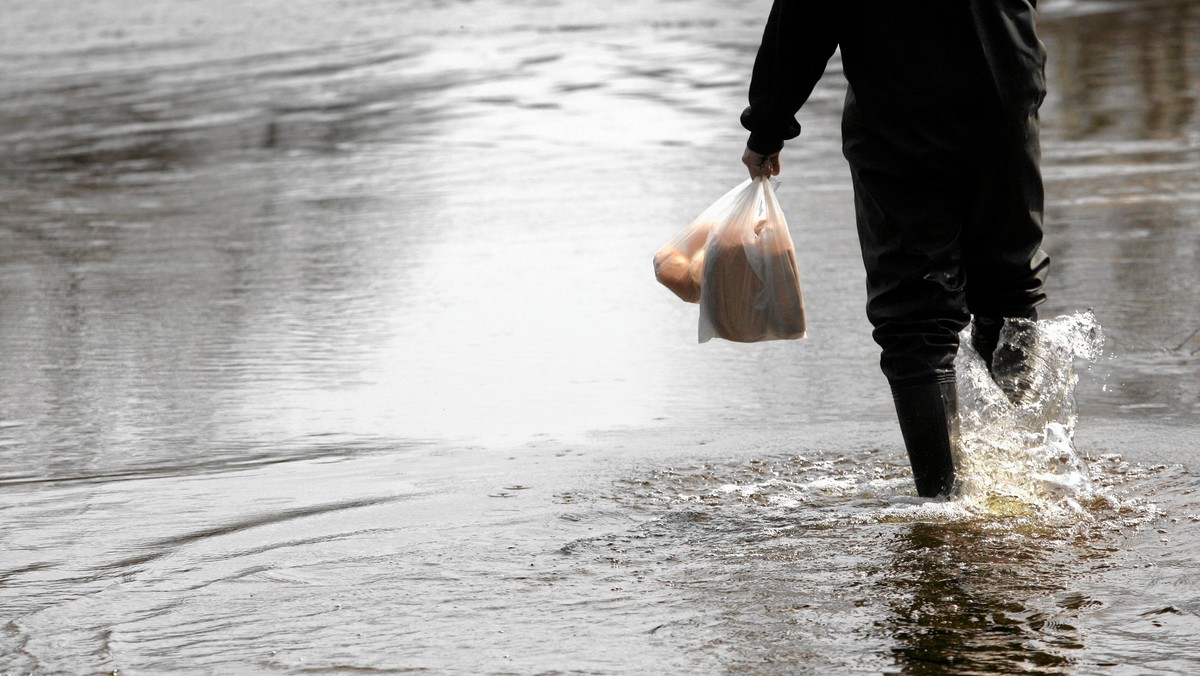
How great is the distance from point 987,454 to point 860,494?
0.33 m

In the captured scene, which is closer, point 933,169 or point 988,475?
point 933,169

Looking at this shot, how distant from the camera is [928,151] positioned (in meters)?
3.74

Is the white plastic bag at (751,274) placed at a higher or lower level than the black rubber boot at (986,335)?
higher

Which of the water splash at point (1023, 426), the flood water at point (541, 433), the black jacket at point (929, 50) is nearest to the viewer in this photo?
the flood water at point (541, 433)

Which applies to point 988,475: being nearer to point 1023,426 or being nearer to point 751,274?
point 1023,426

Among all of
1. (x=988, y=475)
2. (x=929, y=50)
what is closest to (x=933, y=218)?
(x=929, y=50)

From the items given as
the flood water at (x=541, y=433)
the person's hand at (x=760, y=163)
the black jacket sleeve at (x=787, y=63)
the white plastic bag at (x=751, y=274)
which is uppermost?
the black jacket sleeve at (x=787, y=63)

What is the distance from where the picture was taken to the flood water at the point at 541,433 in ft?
10.5

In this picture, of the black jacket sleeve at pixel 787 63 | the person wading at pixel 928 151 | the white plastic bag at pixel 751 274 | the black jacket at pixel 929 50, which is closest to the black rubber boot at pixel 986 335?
the person wading at pixel 928 151

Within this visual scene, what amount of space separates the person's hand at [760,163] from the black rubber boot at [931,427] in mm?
620

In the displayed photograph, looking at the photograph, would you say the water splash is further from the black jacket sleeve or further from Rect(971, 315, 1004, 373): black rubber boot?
the black jacket sleeve

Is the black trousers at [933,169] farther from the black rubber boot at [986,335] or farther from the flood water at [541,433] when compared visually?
the flood water at [541,433]

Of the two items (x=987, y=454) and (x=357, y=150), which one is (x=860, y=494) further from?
(x=357, y=150)

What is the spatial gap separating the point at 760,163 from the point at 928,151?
464 mm
